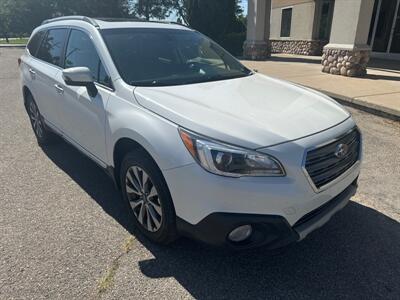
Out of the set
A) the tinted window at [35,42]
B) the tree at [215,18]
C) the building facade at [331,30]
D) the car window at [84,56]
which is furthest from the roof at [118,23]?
the tree at [215,18]

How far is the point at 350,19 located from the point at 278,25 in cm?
1196

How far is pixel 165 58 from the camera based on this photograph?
135 inches

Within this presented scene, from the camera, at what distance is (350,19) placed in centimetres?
969

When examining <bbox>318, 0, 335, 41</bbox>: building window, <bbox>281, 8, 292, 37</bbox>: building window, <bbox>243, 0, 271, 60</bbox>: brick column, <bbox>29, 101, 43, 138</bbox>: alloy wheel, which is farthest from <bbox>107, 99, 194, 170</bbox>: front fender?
<bbox>281, 8, 292, 37</bbox>: building window

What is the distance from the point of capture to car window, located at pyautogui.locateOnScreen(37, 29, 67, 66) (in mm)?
4137

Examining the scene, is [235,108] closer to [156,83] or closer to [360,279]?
[156,83]

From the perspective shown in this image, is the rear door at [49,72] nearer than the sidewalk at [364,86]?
Yes

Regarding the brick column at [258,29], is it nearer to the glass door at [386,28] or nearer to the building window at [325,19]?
the building window at [325,19]

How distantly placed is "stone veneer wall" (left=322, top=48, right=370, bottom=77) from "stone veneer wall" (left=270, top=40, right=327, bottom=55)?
8.33 metres

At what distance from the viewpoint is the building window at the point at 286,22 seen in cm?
1991

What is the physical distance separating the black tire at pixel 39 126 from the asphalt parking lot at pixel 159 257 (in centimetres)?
118

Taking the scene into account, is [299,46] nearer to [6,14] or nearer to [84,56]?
[84,56]

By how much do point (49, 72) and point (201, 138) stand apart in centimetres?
283


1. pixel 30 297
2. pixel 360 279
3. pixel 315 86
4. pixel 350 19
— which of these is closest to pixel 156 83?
pixel 30 297
